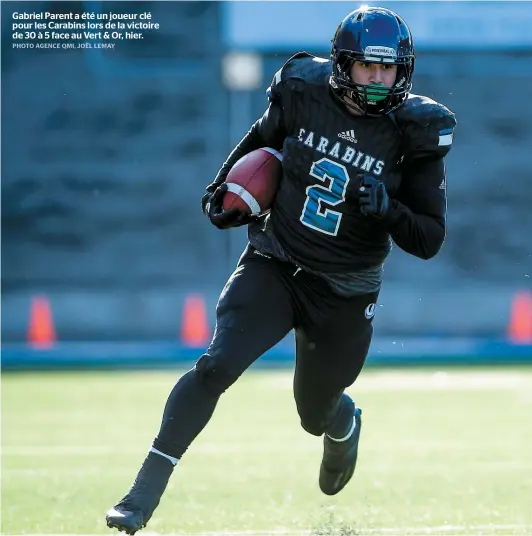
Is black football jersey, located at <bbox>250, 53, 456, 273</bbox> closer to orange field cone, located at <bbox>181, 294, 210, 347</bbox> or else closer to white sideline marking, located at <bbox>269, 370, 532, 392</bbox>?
white sideline marking, located at <bbox>269, 370, 532, 392</bbox>

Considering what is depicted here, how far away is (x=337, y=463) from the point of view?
5.04 metres

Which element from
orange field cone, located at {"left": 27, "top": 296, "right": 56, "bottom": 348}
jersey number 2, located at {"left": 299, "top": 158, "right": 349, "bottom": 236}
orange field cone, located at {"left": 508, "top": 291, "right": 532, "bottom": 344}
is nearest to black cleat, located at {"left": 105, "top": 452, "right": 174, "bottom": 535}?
jersey number 2, located at {"left": 299, "top": 158, "right": 349, "bottom": 236}

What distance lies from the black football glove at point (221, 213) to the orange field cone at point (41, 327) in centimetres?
954

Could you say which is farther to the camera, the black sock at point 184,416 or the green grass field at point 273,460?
the green grass field at point 273,460

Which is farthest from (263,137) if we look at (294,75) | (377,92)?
(377,92)

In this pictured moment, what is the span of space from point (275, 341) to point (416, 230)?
59cm

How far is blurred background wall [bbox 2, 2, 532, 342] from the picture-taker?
17.0 metres

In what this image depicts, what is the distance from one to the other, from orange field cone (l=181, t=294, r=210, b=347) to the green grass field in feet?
11.5

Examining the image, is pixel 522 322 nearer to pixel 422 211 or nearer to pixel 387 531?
pixel 387 531

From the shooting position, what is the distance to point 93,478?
5852 millimetres

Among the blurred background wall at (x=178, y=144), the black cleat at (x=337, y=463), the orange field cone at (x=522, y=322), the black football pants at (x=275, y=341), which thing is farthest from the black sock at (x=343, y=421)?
the blurred background wall at (x=178, y=144)

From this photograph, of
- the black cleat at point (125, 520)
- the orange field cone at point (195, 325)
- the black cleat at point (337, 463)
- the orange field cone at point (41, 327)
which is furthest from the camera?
the orange field cone at point (41, 327)

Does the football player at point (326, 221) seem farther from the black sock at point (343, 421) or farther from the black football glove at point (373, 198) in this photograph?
the black sock at point (343, 421)

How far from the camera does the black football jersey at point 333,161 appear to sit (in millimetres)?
4172
